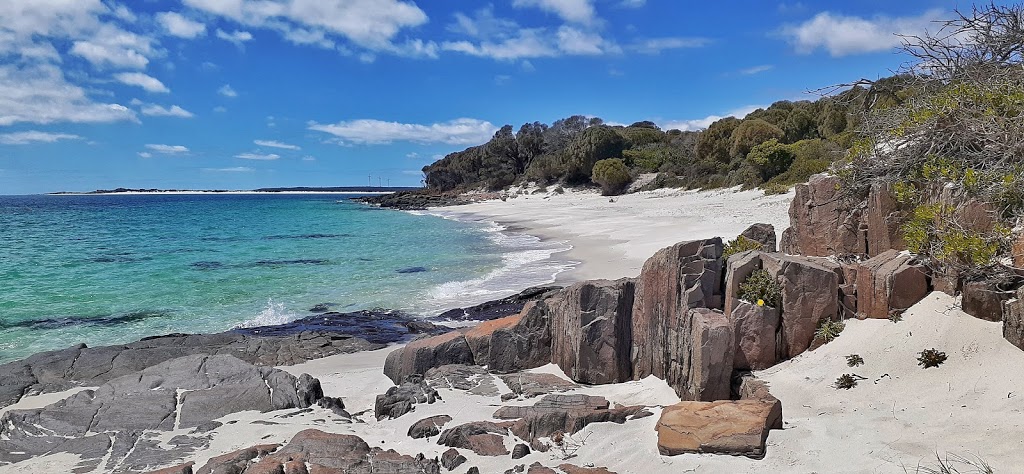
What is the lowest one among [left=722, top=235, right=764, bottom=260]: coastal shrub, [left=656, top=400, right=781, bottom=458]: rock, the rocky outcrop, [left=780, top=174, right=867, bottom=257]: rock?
the rocky outcrop

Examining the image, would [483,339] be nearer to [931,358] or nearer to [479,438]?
[479,438]

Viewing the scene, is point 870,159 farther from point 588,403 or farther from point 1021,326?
point 588,403

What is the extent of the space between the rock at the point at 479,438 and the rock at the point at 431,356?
9.13 ft

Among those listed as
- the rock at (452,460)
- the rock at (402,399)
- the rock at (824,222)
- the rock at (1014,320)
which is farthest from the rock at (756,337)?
the rock at (402,399)

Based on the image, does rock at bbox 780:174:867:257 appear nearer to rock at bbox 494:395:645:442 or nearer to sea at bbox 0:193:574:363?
rock at bbox 494:395:645:442

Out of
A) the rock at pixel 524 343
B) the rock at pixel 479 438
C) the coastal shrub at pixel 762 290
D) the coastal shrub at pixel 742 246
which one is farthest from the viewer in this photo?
the rock at pixel 524 343

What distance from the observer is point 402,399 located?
7.67m

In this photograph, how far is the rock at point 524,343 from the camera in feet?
29.5

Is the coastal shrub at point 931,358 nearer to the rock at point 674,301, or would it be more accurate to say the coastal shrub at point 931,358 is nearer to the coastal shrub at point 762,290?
the coastal shrub at point 762,290

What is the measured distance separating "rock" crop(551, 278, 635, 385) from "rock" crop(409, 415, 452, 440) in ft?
→ 6.60

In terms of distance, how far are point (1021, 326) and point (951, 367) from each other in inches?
25.3

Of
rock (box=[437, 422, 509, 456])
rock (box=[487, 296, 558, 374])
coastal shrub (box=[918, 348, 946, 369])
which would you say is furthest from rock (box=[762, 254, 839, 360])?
rock (box=[487, 296, 558, 374])

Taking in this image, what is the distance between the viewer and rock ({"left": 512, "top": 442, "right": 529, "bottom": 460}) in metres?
5.91

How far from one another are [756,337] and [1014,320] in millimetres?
2209
